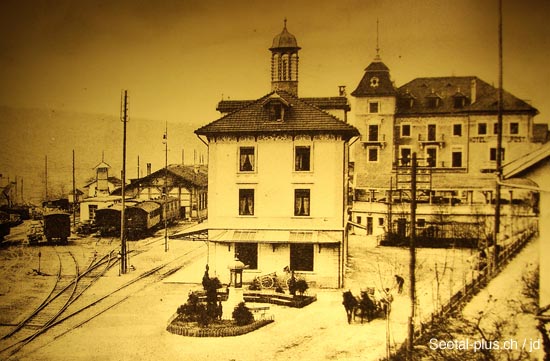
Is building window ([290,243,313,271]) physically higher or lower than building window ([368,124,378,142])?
lower

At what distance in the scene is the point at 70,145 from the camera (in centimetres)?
574

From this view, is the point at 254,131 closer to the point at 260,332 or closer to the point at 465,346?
the point at 260,332

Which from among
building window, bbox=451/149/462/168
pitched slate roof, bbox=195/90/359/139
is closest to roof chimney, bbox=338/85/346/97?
pitched slate roof, bbox=195/90/359/139

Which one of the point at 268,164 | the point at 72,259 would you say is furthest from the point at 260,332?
the point at 72,259

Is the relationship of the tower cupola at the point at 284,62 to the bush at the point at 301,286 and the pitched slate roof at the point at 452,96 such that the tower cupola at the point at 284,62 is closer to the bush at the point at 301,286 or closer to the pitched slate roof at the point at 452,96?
the pitched slate roof at the point at 452,96

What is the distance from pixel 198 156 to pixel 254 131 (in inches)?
24.8

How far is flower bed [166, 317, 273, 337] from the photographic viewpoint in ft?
16.5

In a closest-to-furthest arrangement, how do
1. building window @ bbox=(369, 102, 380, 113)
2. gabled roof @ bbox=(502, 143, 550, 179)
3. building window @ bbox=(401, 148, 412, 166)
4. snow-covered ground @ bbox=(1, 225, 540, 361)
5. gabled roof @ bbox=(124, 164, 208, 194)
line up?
gabled roof @ bbox=(502, 143, 550, 179), snow-covered ground @ bbox=(1, 225, 540, 361), building window @ bbox=(401, 148, 412, 166), building window @ bbox=(369, 102, 380, 113), gabled roof @ bbox=(124, 164, 208, 194)

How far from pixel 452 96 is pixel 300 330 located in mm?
2596

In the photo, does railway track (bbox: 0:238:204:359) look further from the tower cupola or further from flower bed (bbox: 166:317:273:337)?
the tower cupola


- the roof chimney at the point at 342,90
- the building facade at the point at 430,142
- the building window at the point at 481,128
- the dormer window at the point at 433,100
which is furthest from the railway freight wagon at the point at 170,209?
the building window at the point at 481,128

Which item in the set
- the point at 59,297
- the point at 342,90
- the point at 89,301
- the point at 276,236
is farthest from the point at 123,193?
the point at 342,90

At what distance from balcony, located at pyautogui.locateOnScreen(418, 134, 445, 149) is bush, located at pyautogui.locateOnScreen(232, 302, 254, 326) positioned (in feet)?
7.40

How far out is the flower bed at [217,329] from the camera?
504 cm
